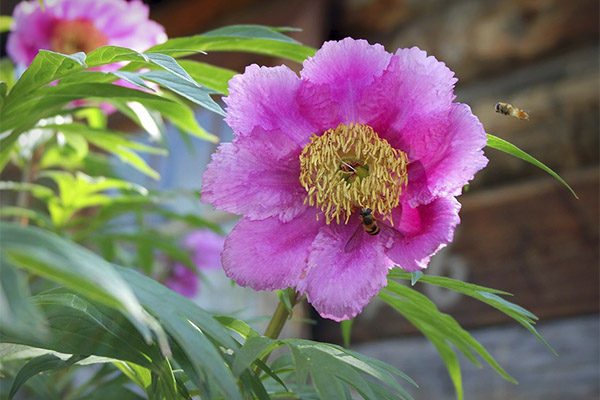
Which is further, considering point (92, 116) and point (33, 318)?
point (92, 116)

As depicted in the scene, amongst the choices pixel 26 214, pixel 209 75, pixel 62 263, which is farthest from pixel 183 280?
pixel 62 263

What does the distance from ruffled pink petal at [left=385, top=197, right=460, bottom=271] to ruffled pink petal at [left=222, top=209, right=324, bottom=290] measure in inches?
2.4

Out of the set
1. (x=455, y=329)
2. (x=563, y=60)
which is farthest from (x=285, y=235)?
(x=563, y=60)

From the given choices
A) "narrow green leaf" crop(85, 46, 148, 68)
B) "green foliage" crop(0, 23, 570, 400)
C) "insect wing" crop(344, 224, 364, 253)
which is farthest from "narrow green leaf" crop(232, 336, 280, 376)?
"narrow green leaf" crop(85, 46, 148, 68)

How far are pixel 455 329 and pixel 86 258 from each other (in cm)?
34

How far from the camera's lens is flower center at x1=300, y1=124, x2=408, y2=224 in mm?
505

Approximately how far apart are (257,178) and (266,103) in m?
0.06

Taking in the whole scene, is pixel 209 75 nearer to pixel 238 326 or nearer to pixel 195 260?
pixel 238 326

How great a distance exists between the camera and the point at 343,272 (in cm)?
48

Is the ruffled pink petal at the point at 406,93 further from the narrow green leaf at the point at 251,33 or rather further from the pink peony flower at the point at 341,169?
the narrow green leaf at the point at 251,33

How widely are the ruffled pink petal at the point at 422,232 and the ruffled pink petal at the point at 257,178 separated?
3.1 inches

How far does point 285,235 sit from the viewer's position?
1.67 feet

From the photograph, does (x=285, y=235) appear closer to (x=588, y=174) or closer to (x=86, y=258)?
(x=86, y=258)

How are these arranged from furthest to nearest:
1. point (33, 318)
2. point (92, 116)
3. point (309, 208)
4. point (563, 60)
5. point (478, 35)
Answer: point (478, 35) → point (563, 60) → point (92, 116) → point (309, 208) → point (33, 318)
